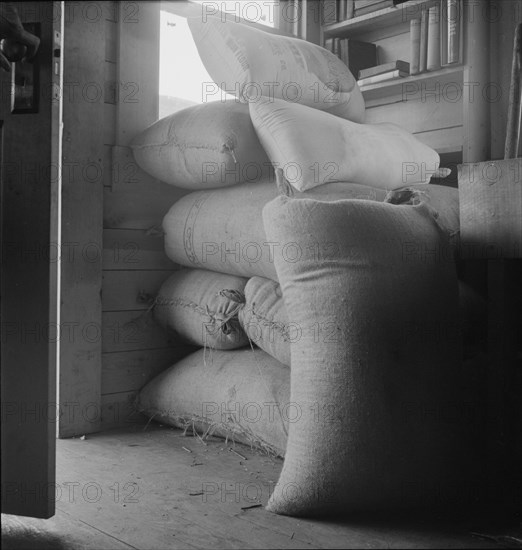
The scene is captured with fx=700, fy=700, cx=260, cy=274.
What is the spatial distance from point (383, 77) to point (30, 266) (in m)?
1.63

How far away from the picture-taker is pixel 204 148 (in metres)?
1.84

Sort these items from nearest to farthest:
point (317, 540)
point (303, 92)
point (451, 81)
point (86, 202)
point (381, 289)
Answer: point (317, 540)
point (381, 289)
point (86, 202)
point (303, 92)
point (451, 81)

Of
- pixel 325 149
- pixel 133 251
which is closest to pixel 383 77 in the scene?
pixel 325 149

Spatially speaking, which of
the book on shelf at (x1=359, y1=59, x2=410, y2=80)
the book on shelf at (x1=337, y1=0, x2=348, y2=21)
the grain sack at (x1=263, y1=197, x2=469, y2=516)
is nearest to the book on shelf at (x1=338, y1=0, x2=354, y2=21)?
the book on shelf at (x1=337, y1=0, x2=348, y2=21)

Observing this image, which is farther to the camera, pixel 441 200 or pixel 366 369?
pixel 441 200

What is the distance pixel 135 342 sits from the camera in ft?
6.67

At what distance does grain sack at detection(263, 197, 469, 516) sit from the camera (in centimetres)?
118

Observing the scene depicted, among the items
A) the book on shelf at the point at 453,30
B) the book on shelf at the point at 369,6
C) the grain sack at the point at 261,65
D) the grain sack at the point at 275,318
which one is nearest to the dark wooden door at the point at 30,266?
the grain sack at the point at 275,318

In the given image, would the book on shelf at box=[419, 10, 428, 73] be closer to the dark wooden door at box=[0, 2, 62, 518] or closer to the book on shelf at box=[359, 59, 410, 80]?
the book on shelf at box=[359, 59, 410, 80]

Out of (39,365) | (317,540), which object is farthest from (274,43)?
(317,540)

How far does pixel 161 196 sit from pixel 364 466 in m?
1.19

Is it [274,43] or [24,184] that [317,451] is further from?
[274,43]

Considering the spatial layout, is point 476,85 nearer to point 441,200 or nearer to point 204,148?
point 441,200

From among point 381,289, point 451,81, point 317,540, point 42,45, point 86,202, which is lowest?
point 317,540
